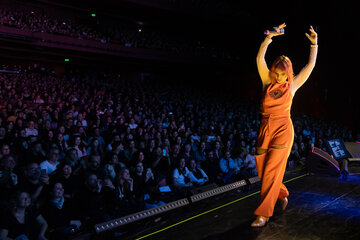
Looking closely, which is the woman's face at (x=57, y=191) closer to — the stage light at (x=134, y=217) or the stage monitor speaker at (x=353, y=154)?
the stage light at (x=134, y=217)

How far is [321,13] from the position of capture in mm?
12383

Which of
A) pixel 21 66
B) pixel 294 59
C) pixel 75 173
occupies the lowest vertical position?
pixel 75 173

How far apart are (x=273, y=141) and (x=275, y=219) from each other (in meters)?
0.71

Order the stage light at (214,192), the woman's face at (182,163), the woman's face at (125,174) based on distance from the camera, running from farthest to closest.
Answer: the woman's face at (182,163), the woman's face at (125,174), the stage light at (214,192)

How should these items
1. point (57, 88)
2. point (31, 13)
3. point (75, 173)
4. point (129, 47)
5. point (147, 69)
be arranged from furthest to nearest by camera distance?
point (147, 69) < point (129, 47) < point (31, 13) < point (57, 88) < point (75, 173)

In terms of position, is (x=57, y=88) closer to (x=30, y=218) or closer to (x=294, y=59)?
(x=30, y=218)

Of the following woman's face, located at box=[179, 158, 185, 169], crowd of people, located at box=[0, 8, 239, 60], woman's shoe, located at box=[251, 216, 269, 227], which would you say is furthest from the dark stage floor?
crowd of people, located at box=[0, 8, 239, 60]

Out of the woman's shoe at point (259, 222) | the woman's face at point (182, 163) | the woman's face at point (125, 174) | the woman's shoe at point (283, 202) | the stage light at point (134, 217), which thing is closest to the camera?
the stage light at point (134, 217)

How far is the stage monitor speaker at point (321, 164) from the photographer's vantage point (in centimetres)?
422

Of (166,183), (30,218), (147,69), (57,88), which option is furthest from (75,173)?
(147,69)

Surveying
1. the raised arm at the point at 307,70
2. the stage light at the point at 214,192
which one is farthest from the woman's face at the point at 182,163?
the raised arm at the point at 307,70

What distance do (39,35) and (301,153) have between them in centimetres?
1261

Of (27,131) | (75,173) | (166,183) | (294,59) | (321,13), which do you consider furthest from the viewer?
(294,59)

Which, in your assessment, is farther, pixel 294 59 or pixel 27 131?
pixel 294 59
